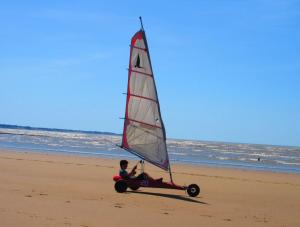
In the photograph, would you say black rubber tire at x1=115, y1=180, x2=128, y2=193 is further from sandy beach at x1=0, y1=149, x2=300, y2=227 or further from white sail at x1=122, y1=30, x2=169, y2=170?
white sail at x1=122, y1=30, x2=169, y2=170

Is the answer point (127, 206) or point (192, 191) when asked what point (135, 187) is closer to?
point (192, 191)

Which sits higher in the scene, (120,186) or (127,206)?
(120,186)

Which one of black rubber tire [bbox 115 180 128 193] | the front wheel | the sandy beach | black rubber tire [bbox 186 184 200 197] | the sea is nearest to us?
the sandy beach

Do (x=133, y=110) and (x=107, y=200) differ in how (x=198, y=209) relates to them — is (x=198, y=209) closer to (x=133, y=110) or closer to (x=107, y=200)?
(x=107, y=200)

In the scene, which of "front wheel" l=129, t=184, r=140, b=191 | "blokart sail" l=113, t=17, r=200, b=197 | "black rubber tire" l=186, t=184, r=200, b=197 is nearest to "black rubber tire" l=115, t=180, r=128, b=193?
"front wheel" l=129, t=184, r=140, b=191

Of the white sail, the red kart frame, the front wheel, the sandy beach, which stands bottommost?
the sandy beach

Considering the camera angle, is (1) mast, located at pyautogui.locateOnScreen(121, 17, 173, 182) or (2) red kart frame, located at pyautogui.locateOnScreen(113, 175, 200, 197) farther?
(1) mast, located at pyautogui.locateOnScreen(121, 17, 173, 182)

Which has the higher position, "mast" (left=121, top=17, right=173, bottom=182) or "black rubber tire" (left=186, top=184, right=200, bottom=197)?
"mast" (left=121, top=17, right=173, bottom=182)

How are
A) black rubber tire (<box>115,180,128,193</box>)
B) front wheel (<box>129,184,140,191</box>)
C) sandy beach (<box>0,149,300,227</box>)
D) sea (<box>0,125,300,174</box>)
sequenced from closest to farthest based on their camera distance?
1. sandy beach (<box>0,149,300,227</box>)
2. black rubber tire (<box>115,180,128,193</box>)
3. front wheel (<box>129,184,140,191</box>)
4. sea (<box>0,125,300,174</box>)

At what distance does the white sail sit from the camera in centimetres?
1538

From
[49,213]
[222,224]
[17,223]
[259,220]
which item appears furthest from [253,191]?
[17,223]

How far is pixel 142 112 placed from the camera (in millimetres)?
15523

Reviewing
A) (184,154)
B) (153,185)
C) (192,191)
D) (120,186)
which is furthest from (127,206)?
(184,154)

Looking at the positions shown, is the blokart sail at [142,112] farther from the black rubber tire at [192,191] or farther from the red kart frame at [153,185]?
the black rubber tire at [192,191]
